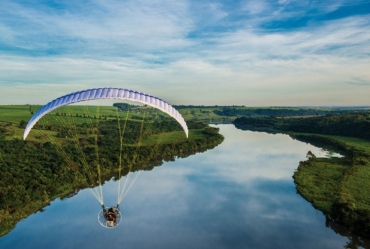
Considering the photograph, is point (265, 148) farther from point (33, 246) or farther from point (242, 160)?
point (33, 246)

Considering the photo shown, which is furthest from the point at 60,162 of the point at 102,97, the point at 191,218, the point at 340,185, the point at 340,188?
the point at 340,185

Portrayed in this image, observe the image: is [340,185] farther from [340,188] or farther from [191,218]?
[191,218]

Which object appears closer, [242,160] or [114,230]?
[114,230]

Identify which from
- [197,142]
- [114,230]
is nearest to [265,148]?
[197,142]

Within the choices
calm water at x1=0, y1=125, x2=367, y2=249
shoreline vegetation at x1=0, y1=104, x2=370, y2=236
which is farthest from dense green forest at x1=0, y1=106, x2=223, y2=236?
calm water at x1=0, y1=125, x2=367, y2=249

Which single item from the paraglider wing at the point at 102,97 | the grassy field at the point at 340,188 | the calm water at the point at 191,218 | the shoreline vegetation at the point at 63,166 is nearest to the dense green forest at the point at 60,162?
the shoreline vegetation at the point at 63,166

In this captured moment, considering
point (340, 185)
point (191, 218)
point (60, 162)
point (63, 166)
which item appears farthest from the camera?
point (60, 162)
